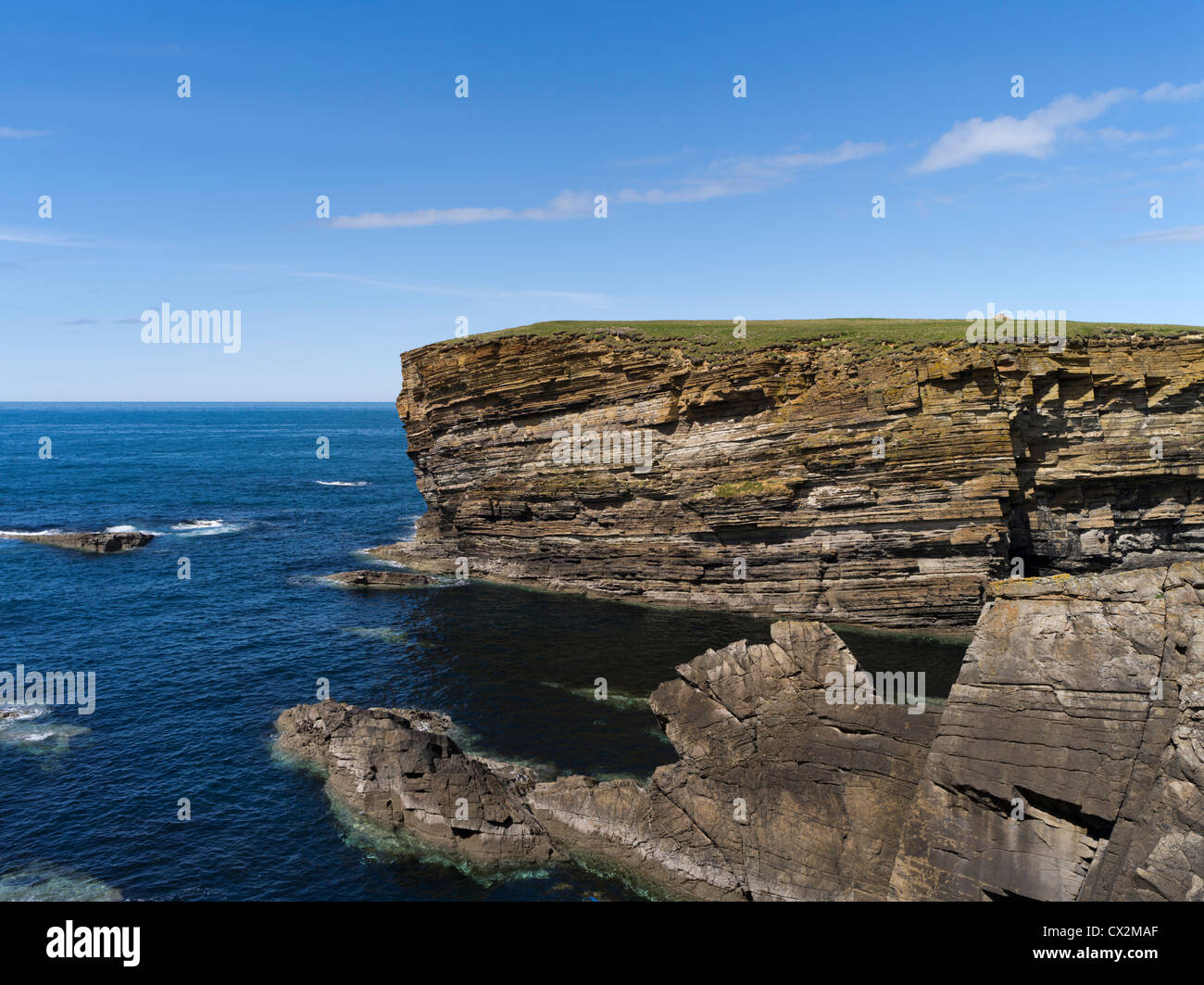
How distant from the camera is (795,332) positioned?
54.7 meters

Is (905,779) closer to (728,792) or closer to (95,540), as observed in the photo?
(728,792)

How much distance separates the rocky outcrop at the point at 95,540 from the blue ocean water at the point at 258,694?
1.59 metres

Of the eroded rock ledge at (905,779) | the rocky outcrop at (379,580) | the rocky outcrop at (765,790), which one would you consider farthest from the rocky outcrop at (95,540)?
the rocky outcrop at (765,790)

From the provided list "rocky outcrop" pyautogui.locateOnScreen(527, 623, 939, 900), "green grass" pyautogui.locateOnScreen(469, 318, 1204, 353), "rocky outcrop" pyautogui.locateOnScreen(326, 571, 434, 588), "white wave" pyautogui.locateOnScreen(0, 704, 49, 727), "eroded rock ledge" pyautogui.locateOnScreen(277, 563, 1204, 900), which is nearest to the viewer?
"eroded rock ledge" pyautogui.locateOnScreen(277, 563, 1204, 900)

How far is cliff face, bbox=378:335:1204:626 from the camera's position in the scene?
1790 inches

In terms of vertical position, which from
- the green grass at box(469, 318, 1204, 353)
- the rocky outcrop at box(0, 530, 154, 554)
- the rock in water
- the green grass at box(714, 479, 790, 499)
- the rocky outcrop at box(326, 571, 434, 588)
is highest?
the green grass at box(469, 318, 1204, 353)

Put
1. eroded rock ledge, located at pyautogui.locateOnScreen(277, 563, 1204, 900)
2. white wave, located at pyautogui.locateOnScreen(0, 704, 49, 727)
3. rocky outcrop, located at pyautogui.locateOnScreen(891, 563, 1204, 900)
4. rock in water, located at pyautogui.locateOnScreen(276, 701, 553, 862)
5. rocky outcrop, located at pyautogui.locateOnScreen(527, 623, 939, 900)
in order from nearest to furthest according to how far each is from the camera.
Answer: rocky outcrop, located at pyautogui.locateOnScreen(891, 563, 1204, 900) < eroded rock ledge, located at pyautogui.locateOnScreen(277, 563, 1204, 900) < rocky outcrop, located at pyautogui.locateOnScreen(527, 623, 939, 900) < rock in water, located at pyautogui.locateOnScreen(276, 701, 553, 862) < white wave, located at pyautogui.locateOnScreen(0, 704, 49, 727)

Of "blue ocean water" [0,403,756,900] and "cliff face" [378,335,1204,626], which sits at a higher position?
"cliff face" [378,335,1204,626]

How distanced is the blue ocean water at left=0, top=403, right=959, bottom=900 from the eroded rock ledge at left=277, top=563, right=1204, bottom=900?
6.68ft

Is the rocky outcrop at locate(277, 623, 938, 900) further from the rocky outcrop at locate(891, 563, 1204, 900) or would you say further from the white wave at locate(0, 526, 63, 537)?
the white wave at locate(0, 526, 63, 537)

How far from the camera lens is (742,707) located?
25.9 m

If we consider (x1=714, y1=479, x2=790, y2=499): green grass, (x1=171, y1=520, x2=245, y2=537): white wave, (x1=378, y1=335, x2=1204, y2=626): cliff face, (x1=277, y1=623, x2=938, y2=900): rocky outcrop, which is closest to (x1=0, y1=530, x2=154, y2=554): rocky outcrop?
(x1=171, y1=520, x2=245, y2=537): white wave
